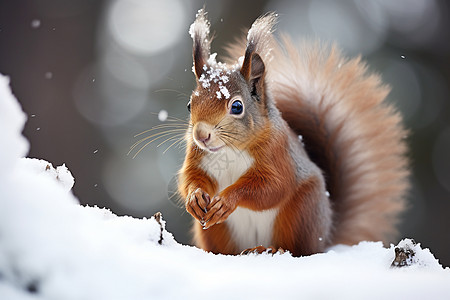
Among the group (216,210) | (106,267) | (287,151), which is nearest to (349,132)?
(287,151)

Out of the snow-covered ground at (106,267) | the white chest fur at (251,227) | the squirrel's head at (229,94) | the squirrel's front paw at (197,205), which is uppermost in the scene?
the snow-covered ground at (106,267)

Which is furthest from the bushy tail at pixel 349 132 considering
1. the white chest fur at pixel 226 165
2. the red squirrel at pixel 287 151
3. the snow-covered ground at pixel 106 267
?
the snow-covered ground at pixel 106 267

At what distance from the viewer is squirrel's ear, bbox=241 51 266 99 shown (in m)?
1.01

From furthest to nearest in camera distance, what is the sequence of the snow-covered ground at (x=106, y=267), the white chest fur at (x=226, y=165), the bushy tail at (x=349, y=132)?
the bushy tail at (x=349, y=132)
the white chest fur at (x=226, y=165)
the snow-covered ground at (x=106, y=267)

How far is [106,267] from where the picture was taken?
51 cm

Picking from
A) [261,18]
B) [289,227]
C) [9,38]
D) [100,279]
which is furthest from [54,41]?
[100,279]

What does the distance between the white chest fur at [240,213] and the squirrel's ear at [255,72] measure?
0.15 metres

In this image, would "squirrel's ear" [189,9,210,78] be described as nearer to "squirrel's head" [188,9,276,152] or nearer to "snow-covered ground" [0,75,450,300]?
"squirrel's head" [188,9,276,152]

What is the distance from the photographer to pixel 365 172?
53.7 inches

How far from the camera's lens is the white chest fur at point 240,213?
38.5 inches

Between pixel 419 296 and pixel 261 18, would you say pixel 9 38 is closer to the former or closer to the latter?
pixel 261 18

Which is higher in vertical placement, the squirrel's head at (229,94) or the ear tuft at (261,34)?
the ear tuft at (261,34)

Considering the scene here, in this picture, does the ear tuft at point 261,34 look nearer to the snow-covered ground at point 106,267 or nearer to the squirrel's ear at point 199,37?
the squirrel's ear at point 199,37

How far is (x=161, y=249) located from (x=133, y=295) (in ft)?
0.60
